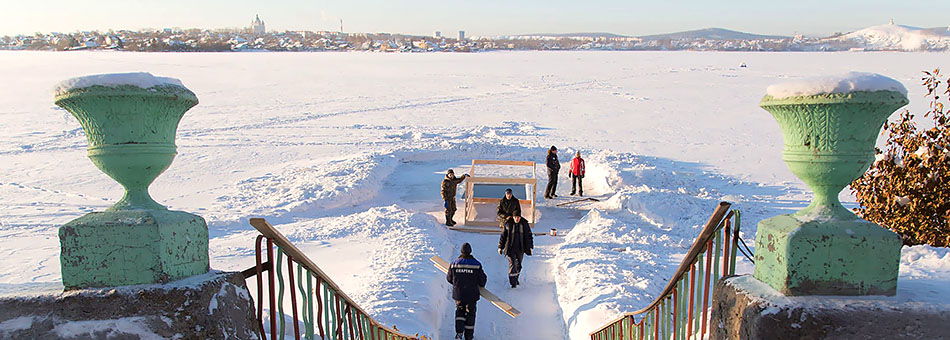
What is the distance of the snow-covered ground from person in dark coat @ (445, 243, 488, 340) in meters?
0.41

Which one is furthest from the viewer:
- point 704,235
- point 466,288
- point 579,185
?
point 579,185

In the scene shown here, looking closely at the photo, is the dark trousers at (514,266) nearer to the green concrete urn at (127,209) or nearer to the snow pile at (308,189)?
the snow pile at (308,189)

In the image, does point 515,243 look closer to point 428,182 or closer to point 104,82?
point 104,82

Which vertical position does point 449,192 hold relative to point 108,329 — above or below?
below

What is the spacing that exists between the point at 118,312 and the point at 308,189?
40.2 ft

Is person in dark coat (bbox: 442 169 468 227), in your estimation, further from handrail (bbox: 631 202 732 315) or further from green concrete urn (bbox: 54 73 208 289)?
green concrete urn (bbox: 54 73 208 289)

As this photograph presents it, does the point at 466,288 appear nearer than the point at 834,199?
No

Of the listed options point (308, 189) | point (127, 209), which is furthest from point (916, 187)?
point (308, 189)

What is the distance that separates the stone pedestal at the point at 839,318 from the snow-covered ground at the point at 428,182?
173 mm

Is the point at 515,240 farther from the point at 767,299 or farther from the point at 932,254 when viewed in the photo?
the point at 767,299

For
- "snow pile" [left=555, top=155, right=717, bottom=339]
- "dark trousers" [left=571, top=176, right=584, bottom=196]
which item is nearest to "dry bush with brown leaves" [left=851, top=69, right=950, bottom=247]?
"snow pile" [left=555, top=155, right=717, bottom=339]

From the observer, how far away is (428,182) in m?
16.2

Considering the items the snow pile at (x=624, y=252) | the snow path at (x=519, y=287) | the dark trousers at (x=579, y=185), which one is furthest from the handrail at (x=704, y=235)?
the dark trousers at (x=579, y=185)

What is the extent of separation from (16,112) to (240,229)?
2331cm
